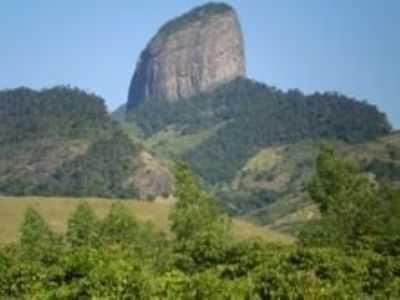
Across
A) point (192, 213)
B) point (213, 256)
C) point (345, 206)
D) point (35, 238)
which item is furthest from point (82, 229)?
point (345, 206)

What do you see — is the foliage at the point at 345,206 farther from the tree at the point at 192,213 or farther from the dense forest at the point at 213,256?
the tree at the point at 192,213

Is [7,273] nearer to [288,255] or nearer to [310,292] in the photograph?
[288,255]

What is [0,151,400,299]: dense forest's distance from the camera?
5422 centimetres


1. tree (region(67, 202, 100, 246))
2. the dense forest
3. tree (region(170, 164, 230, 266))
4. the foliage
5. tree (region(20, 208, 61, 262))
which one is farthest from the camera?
tree (region(67, 202, 100, 246))

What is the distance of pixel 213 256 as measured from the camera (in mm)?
90500

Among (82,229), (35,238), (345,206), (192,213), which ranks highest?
(345,206)

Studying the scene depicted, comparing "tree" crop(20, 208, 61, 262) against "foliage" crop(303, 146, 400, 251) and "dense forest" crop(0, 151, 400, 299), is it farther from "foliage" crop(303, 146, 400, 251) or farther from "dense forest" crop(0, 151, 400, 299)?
"foliage" crop(303, 146, 400, 251)

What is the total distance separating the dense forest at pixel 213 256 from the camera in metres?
54.2

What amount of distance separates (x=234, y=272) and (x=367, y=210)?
149 feet

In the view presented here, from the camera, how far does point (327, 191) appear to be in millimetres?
123375

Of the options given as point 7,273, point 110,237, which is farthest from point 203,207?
point 7,273

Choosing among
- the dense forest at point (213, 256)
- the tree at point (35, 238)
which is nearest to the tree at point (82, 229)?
the dense forest at point (213, 256)

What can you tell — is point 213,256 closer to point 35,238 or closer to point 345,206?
point 35,238

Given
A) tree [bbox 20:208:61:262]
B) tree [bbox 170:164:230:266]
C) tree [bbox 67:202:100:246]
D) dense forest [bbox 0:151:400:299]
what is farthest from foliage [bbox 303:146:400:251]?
tree [bbox 20:208:61:262]
